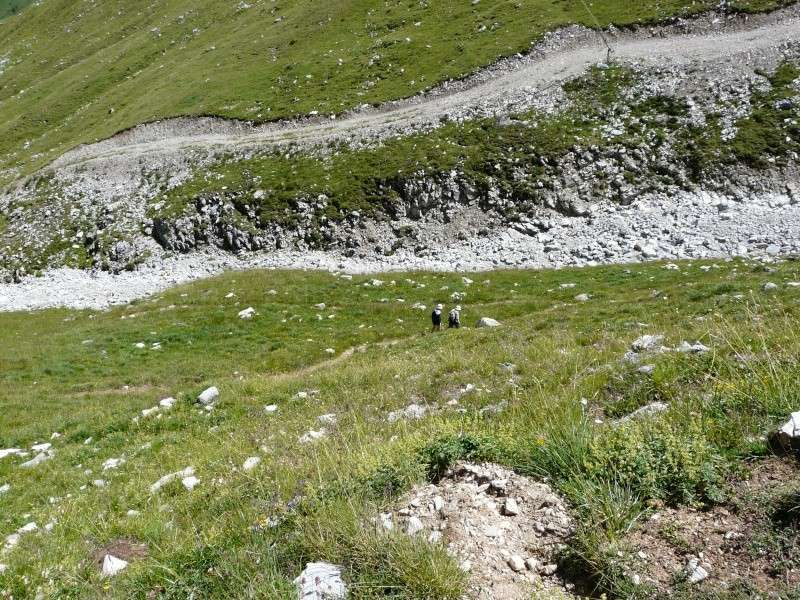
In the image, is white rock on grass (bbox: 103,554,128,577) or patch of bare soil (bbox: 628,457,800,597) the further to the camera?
white rock on grass (bbox: 103,554,128,577)

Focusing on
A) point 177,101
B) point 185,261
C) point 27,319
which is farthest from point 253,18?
point 27,319

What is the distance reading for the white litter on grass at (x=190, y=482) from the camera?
832 centimetres

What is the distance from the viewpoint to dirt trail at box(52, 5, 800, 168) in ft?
135

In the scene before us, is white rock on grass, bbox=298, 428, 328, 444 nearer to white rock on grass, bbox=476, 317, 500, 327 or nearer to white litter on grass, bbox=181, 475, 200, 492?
white litter on grass, bbox=181, 475, 200, 492

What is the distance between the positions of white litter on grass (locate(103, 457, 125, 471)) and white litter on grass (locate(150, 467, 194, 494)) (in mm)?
2418

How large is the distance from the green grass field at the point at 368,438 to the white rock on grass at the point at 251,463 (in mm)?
182

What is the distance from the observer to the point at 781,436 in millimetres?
4520

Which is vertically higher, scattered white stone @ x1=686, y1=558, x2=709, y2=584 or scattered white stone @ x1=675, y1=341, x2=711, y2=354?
scattered white stone @ x1=686, y1=558, x2=709, y2=584

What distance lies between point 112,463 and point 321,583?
A: 925 centimetres

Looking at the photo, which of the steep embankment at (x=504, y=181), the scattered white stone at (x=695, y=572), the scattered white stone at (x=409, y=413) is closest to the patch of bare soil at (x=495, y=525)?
the scattered white stone at (x=695, y=572)

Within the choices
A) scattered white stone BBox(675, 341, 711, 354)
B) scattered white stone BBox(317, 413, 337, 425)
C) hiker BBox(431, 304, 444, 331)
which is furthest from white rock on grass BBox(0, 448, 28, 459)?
scattered white stone BBox(675, 341, 711, 354)

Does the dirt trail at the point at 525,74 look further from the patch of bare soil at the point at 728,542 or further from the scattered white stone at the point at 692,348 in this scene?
the patch of bare soil at the point at 728,542

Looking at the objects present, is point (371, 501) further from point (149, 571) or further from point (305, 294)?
point (305, 294)

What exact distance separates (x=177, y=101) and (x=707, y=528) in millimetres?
71435
